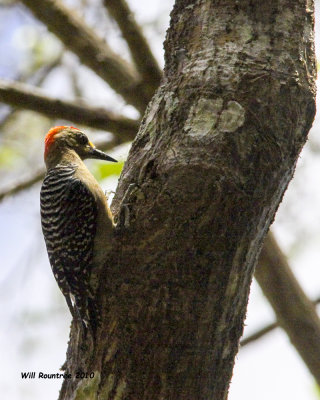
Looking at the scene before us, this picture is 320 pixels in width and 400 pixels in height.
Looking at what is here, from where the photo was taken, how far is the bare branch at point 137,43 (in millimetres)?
5148

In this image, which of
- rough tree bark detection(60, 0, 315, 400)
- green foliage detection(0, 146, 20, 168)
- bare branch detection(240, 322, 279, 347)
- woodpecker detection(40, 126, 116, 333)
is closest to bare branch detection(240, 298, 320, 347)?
bare branch detection(240, 322, 279, 347)

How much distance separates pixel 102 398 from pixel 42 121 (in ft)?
19.9

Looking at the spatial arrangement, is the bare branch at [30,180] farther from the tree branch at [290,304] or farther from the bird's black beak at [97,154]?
the tree branch at [290,304]

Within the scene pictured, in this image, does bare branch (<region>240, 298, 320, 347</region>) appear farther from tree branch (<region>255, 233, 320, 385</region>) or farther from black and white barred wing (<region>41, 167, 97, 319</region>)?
black and white barred wing (<region>41, 167, 97, 319</region>)

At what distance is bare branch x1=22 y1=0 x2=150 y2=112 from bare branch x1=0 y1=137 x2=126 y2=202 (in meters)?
0.41

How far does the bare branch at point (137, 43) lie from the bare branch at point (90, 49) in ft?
0.34

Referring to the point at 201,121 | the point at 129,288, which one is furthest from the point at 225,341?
the point at 201,121

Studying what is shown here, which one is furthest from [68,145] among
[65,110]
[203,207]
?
[203,207]

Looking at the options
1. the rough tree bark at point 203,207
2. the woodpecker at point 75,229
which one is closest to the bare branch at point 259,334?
the woodpecker at point 75,229

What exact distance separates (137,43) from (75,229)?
1.74 m

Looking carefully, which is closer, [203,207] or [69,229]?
[203,207]

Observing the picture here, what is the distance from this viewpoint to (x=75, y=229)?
4371mm

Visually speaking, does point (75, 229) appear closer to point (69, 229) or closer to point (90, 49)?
point (69, 229)

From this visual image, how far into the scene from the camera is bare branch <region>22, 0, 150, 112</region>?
5270 millimetres
